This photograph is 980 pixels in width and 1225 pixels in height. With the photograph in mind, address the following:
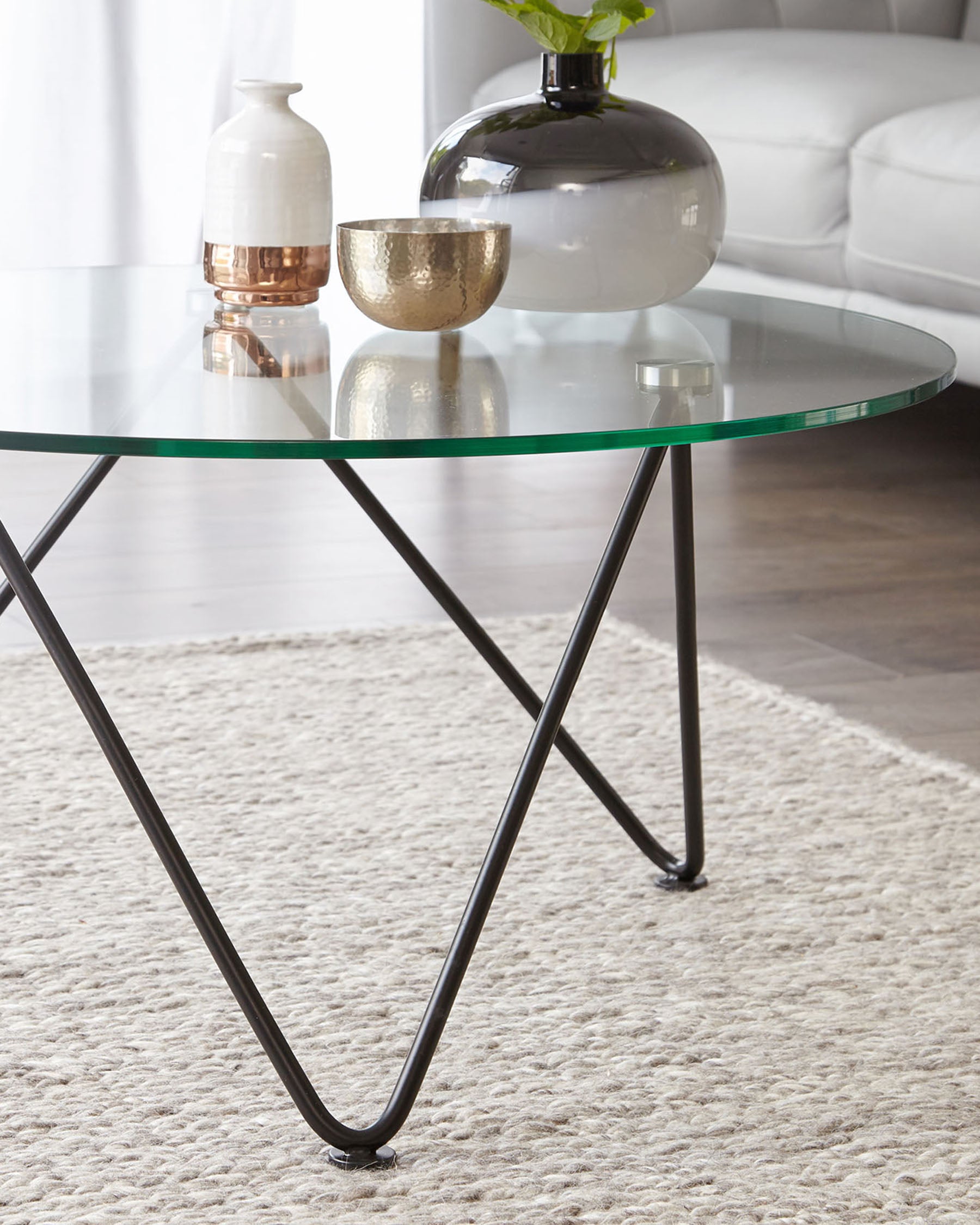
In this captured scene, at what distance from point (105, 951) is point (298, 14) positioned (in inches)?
106

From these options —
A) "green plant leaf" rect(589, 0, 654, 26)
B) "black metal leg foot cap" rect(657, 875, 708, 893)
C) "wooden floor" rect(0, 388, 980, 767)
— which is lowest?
"wooden floor" rect(0, 388, 980, 767)

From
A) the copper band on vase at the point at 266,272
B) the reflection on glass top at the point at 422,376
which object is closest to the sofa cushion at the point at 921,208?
the reflection on glass top at the point at 422,376

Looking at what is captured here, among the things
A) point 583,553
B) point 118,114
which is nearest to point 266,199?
point 583,553

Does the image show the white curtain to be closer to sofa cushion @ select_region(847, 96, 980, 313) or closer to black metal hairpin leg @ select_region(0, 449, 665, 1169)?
sofa cushion @ select_region(847, 96, 980, 313)

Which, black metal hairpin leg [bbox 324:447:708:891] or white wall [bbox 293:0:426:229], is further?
white wall [bbox 293:0:426:229]

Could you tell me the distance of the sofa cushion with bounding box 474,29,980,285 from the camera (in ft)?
7.53

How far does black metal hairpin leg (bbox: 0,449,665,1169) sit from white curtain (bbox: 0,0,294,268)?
2.59m

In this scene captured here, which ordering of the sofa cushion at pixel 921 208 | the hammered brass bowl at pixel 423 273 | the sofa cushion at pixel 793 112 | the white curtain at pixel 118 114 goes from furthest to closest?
the white curtain at pixel 118 114
the sofa cushion at pixel 793 112
the sofa cushion at pixel 921 208
the hammered brass bowl at pixel 423 273

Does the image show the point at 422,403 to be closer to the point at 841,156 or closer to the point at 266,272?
the point at 266,272

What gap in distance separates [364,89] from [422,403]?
9.05 feet

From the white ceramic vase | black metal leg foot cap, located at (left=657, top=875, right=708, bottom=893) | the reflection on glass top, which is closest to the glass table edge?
the reflection on glass top

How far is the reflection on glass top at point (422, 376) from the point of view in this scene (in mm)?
803

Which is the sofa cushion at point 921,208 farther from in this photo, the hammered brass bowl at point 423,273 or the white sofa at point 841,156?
the hammered brass bowl at point 423,273

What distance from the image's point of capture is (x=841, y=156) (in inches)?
89.4
